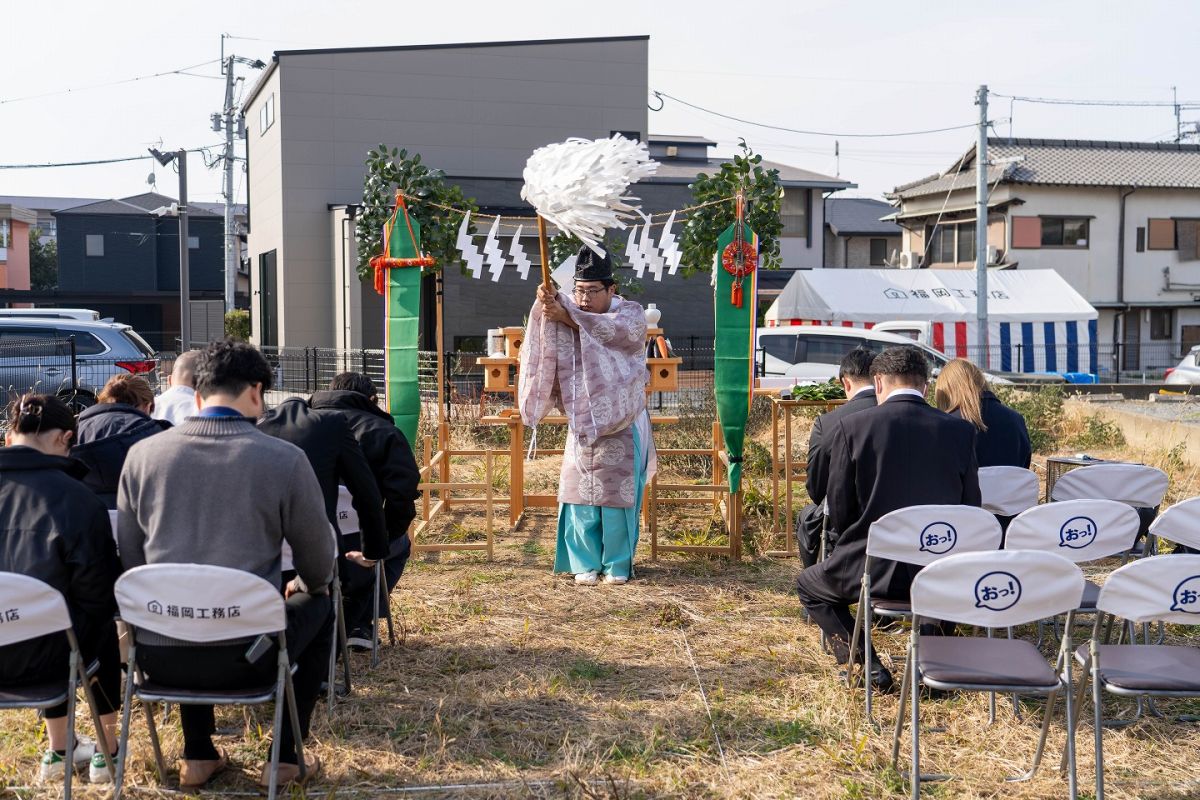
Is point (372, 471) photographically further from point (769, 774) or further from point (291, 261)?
point (291, 261)

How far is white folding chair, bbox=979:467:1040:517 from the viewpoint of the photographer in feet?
16.0

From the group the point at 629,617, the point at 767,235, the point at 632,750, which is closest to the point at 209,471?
the point at 632,750

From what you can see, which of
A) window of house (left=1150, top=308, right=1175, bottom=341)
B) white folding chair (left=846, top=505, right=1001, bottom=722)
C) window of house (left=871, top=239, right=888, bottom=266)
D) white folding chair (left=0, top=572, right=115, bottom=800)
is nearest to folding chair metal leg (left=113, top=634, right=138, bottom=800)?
white folding chair (left=0, top=572, right=115, bottom=800)

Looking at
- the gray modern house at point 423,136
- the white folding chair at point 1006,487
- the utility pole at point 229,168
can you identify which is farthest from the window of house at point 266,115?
the white folding chair at point 1006,487

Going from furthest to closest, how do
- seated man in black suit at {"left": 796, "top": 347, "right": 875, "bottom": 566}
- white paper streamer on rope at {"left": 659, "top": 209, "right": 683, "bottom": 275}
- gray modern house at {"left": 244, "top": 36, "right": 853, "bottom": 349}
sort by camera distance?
gray modern house at {"left": 244, "top": 36, "right": 853, "bottom": 349} < white paper streamer on rope at {"left": 659, "top": 209, "right": 683, "bottom": 275} < seated man in black suit at {"left": 796, "top": 347, "right": 875, "bottom": 566}

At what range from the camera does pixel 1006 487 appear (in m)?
4.88

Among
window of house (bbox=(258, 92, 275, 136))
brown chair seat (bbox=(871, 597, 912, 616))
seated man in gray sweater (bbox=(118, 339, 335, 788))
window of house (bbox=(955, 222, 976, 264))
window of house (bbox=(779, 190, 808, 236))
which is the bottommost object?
brown chair seat (bbox=(871, 597, 912, 616))

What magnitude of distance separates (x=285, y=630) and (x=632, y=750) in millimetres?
1277

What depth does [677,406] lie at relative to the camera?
12062 mm

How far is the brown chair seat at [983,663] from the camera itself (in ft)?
10.6

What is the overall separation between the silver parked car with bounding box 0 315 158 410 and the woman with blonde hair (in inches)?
354

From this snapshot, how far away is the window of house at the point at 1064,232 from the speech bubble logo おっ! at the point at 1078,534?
24658 millimetres

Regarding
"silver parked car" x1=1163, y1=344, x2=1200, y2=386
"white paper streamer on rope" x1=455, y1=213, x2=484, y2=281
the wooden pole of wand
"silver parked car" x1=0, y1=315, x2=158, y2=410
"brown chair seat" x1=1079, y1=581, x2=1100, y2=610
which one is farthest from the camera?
"silver parked car" x1=1163, y1=344, x2=1200, y2=386

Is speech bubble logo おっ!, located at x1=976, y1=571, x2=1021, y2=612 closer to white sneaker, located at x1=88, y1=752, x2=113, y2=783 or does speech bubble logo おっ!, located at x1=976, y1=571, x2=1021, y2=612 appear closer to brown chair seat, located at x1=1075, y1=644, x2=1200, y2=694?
brown chair seat, located at x1=1075, y1=644, x2=1200, y2=694
